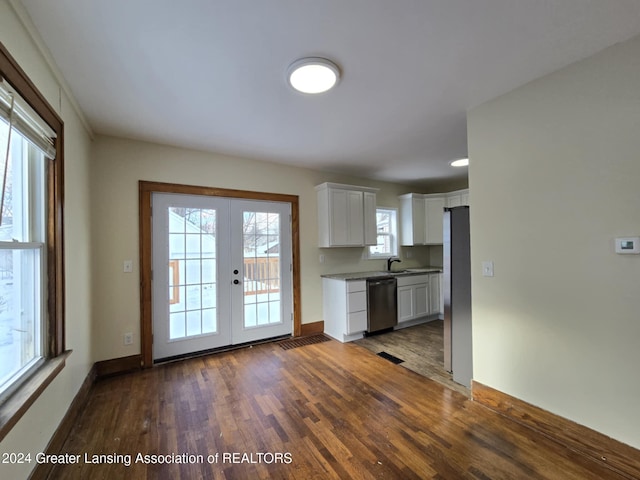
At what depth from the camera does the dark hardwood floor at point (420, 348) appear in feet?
8.87

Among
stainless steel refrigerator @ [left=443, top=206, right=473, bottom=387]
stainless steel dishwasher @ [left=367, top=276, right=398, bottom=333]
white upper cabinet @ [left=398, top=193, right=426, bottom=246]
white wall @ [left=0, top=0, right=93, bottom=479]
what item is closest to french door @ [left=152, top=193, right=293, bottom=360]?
white wall @ [left=0, top=0, right=93, bottom=479]

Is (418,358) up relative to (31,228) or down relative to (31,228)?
down

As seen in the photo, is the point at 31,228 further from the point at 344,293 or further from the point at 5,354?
the point at 344,293

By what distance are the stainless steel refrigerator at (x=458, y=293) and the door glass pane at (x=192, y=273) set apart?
2.65m

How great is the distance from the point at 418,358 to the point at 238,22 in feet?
11.2

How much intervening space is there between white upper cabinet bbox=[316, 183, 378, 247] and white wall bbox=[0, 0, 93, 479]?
8.86 feet

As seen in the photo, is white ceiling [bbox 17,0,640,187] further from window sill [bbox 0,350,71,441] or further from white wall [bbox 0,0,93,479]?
→ window sill [bbox 0,350,71,441]

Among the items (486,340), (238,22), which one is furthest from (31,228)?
(486,340)

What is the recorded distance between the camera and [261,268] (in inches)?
145

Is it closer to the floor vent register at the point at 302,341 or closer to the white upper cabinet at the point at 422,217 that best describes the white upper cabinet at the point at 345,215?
the white upper cabinet at the point at 422,217

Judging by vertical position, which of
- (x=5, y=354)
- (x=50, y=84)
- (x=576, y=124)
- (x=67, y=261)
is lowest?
(x=5, y=354)

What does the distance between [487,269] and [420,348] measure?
5.49 ft

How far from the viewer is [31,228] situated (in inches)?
63.6

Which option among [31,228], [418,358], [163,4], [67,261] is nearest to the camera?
[163,4]
